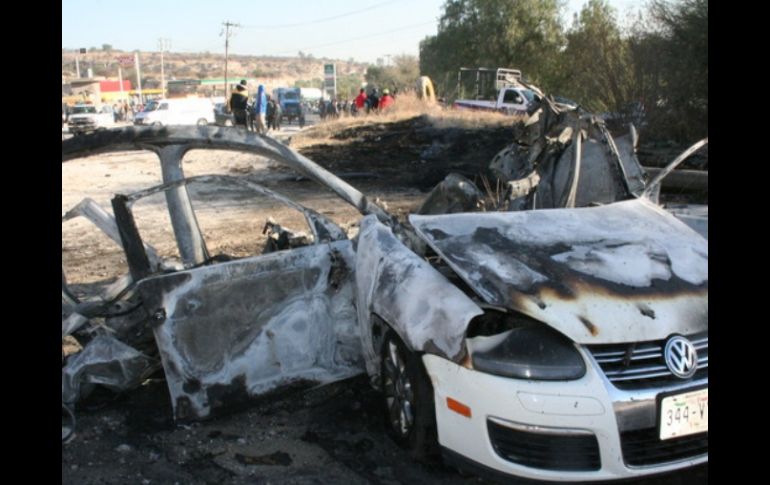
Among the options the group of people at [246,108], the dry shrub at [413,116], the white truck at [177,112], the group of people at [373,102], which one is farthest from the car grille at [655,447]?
the white truck at [177,112]

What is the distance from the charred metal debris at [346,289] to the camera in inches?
110

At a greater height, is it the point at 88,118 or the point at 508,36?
the point at 508,36

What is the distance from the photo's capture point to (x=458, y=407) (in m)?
2.69

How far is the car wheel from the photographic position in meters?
2.89

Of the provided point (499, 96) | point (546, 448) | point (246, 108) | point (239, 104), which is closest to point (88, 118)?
point (246, 108)

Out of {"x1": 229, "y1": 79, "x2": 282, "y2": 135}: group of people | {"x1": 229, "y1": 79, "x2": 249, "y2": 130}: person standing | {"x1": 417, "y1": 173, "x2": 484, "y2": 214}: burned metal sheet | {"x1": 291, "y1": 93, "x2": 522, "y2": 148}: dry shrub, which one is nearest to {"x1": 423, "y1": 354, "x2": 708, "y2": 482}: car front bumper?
{"x1": 417, "y1": 173, "x2": 484, "y2": 214}: burned metal sheet

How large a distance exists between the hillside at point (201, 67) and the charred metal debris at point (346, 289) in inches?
4031

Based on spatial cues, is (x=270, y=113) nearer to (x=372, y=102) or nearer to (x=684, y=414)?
(x=372, y=102)

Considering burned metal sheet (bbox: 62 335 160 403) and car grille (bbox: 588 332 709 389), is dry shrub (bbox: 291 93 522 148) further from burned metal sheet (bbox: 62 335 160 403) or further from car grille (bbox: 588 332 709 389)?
car grille (bbox: 588 332 709 389)

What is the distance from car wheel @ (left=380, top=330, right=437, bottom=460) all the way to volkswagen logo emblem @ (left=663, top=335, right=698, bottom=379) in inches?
37.2

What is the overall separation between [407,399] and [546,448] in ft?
2.32

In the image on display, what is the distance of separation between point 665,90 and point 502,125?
12.4 feet
